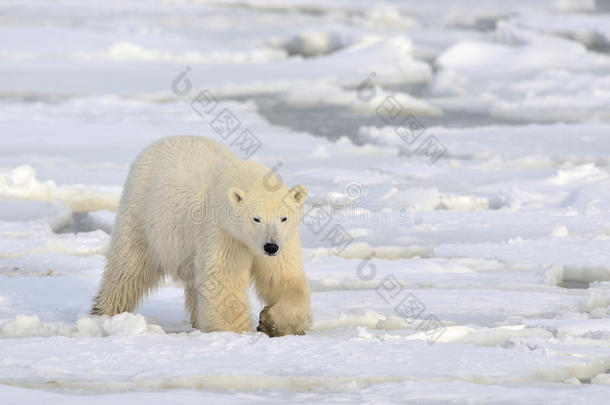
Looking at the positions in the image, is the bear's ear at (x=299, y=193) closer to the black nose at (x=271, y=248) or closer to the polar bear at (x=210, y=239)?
the polar bear at (x=210, y=239)

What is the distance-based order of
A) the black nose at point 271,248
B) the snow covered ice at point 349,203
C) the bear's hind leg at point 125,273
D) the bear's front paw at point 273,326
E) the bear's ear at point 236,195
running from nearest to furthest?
the snow covered ice at point 349,203 < the black nose at point 271,248 < the bear's ear at point 236,195 < the bear's front paw at point 273,326 < the bear's hind leg at point 125,273

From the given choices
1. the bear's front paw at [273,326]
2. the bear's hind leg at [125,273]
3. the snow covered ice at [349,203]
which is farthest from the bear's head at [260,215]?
the bear's hind leg at [125,273]

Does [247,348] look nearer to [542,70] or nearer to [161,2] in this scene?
[542,70]

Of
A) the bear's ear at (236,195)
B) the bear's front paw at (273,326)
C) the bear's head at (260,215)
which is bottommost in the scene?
the bear's front paw at (273,326)

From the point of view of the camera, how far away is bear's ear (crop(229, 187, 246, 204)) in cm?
372

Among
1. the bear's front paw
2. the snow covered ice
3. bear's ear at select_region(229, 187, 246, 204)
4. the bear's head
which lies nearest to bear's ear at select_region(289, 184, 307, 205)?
the bear's head

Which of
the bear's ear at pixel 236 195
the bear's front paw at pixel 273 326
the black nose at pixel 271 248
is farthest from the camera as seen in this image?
the bear's front paw at pixel 273 326

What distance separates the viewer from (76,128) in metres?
8.84

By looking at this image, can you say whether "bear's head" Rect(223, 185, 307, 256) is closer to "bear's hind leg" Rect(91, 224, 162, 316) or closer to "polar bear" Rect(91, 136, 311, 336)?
"polar bear" Rect(91, 136, 311, 336)

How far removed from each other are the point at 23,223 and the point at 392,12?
12267 mm

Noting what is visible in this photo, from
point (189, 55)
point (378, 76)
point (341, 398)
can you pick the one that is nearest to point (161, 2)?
point (189, 55)

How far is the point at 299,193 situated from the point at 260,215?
0.71ft

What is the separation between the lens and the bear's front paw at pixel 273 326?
3.83 metres

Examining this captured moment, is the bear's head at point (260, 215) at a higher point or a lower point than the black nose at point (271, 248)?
higher
